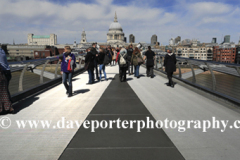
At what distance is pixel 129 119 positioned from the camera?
4.94 m

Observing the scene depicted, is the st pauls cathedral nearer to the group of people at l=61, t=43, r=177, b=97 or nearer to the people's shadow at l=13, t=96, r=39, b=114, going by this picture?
the group of people at l=61, t=43, r=177, b=97

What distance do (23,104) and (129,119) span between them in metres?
3.40

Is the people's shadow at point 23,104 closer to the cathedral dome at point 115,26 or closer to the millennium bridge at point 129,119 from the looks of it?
the millennium bridge at point 129,119

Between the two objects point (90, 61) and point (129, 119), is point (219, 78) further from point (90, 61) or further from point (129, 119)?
point (90, 61)

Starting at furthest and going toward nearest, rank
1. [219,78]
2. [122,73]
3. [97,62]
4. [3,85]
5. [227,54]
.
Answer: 1. [227,54]
2. [122,73]
3. [97,62]
4. [219,78]
5. [3,85]

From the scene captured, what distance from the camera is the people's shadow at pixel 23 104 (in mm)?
5867

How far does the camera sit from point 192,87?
8719mm

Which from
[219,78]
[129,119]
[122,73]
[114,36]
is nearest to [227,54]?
[114,36]

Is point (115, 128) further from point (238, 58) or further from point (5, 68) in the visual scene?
point (238, 58)

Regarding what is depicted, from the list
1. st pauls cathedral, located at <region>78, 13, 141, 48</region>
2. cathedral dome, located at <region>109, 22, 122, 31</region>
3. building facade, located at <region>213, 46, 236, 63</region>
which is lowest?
building facade, located at <region>213, 46, 236, 63</region>

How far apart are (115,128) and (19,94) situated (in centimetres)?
379

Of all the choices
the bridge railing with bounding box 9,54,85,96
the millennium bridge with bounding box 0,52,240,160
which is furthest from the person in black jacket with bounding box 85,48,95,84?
the millennium bridge with bounding box 0,52,240,160

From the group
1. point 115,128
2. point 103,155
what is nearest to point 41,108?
point 115,128

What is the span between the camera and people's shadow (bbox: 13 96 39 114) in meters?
5.87
